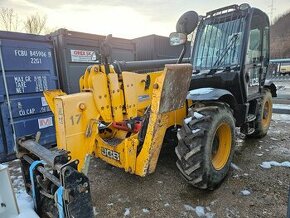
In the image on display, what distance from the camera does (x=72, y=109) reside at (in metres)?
2.39

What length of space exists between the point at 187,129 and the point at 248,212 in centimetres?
115

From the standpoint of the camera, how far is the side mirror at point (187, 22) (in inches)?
113

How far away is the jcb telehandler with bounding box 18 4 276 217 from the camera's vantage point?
235cm

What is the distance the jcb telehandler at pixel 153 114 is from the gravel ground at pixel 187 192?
0.28 metres

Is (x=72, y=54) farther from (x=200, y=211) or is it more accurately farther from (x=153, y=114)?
(x=200, y=211)

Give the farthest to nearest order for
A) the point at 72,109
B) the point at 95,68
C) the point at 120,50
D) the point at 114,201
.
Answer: the point at 120,50
the point at 114,201
the point at 95,68
the point at 72,109

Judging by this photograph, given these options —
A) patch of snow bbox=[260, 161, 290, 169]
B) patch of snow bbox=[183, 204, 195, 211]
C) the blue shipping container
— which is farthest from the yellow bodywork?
the blue shipping container

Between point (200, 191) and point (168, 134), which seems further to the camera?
point (168, 134)

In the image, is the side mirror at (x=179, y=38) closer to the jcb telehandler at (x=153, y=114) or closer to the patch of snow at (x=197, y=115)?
the jcb telehandler at (x=153, y=114)

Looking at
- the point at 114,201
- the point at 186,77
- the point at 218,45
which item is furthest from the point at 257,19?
the point at 114,201

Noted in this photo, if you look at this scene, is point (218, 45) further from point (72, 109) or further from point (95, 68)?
point (72, 109)

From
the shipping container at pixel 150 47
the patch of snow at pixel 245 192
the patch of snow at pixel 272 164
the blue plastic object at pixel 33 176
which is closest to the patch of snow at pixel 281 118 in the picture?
the shipping container at pixel 150 47

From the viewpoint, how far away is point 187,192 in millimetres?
3281

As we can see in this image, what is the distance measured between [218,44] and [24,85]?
151 inches
